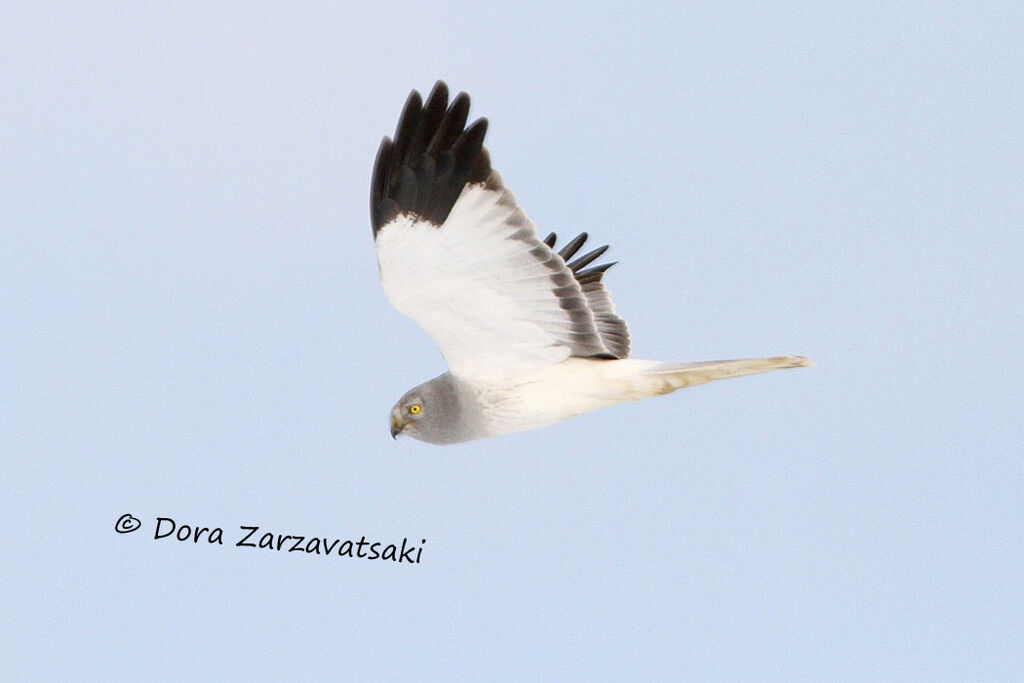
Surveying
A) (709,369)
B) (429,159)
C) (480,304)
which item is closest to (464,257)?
(480,304)

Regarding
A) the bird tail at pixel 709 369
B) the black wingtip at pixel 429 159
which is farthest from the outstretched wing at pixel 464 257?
the bird tail at pixel 709 369

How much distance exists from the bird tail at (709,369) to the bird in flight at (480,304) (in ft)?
0.03

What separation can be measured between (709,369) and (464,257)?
77.3 inches

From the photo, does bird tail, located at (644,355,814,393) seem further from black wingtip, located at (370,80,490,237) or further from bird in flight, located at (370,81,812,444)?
black wingtip, located at (370,80,490,237)

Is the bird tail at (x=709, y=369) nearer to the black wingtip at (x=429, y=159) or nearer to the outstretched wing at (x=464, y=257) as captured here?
the outstretched wing at (x=464, y=257)

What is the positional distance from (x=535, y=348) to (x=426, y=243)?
1330mm

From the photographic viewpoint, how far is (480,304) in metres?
10.3

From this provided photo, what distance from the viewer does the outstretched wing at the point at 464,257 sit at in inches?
379

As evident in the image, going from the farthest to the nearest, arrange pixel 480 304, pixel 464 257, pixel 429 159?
pixel 480 304 → pixel 464 257 → pixel 429 159

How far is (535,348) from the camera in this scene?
35.2ft

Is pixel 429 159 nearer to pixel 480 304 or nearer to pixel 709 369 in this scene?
pixel 480 304

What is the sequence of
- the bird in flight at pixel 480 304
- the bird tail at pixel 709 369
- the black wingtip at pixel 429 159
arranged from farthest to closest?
the bird tail at pixel 709 369
the bird in flight at pixel 480 304
the black wingtip at pixel 429 159

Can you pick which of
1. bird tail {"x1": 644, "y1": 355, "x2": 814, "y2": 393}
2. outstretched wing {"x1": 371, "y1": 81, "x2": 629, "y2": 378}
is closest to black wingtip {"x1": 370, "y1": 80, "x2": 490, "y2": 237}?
outstretched wing {"x1": 371, "y1": 81, "x2": 629, "y2": 378}

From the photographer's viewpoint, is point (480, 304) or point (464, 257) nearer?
point (464, 257)
